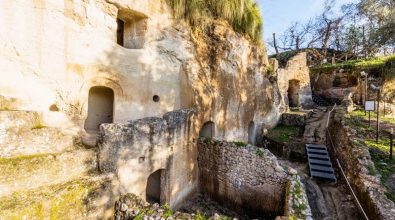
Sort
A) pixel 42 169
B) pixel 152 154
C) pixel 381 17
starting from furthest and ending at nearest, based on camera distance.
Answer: pixel 381 17
pixel 152 154
pixel 42 169

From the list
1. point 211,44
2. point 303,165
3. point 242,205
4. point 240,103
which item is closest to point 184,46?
point 211,44

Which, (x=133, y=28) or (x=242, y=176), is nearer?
(x=242, y=176)

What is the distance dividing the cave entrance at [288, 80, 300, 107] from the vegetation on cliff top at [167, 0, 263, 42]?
8101mm

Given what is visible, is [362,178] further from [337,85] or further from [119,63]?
[337,85]

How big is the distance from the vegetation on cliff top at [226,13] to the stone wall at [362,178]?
254 inches

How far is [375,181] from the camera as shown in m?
6.21

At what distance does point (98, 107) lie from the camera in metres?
8.82

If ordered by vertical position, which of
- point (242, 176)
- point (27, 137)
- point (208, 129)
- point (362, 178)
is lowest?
point (242, 176)

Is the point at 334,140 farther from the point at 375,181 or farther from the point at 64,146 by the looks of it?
the point at 64,146

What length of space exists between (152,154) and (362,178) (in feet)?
19.2

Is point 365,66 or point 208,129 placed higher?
point 365,66

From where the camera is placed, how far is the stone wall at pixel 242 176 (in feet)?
24.3

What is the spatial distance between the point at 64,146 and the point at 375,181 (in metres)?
7.73

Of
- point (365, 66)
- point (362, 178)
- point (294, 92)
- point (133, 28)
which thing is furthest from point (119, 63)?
point (365, 66)
